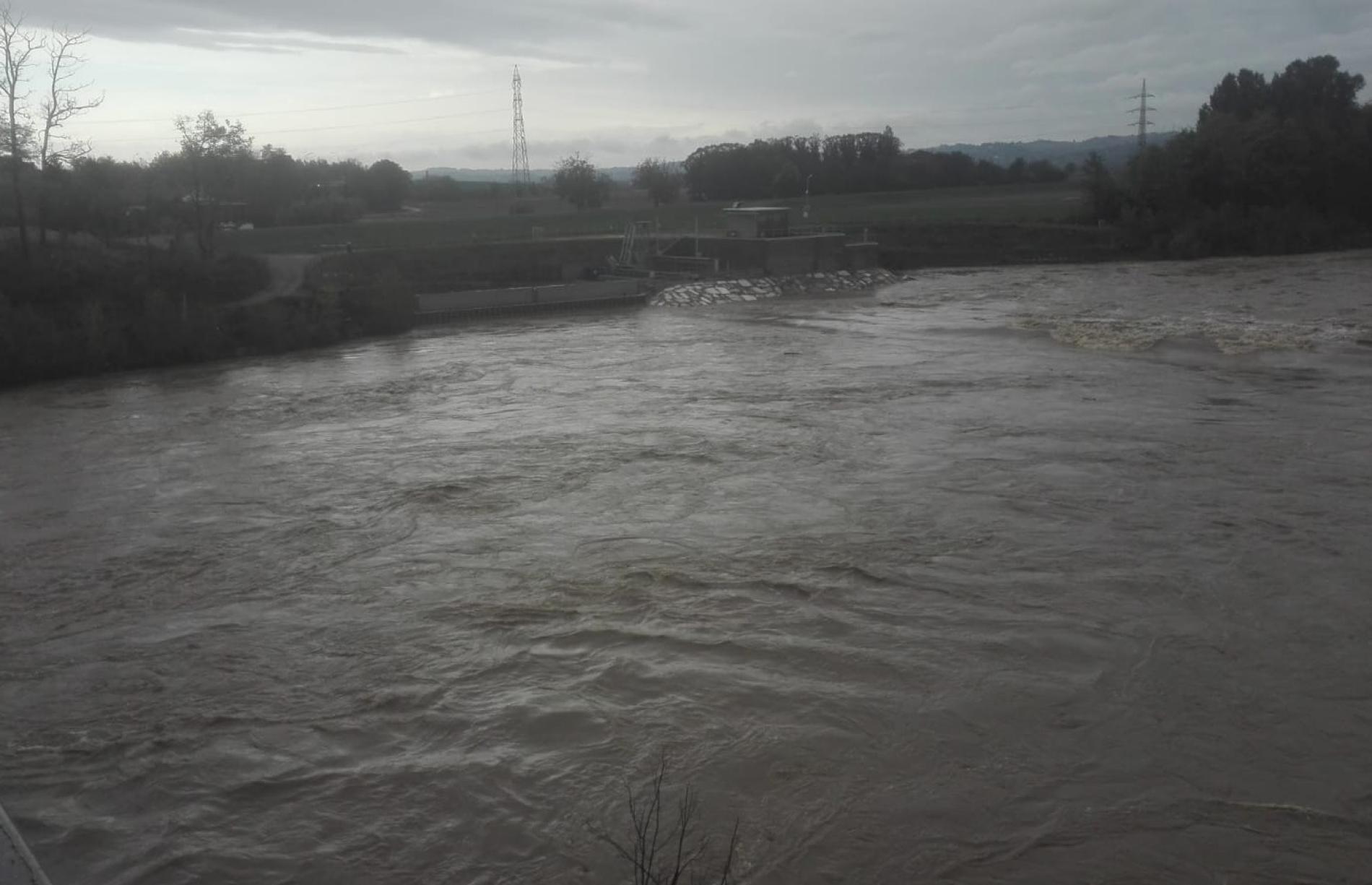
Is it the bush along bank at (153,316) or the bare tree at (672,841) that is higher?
the bush along bank at (153,316)

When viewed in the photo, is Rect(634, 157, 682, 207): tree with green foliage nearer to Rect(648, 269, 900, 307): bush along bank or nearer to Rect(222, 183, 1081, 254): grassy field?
Rect(222, 183, 1081, 254): grassy field

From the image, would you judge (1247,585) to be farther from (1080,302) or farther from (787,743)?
(1080,302)

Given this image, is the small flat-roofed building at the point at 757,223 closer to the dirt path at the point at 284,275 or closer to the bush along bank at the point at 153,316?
the dirt path at the point at 284,275

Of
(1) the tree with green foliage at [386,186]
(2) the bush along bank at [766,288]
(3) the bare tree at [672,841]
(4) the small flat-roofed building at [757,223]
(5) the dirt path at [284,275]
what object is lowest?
(3) the bare tree at [672,841]

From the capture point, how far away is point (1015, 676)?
980 centimetres

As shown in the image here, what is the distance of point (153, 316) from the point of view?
3073 cm

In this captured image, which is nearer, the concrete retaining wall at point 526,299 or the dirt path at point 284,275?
the dirt path at point 284,275

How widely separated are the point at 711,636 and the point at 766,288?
3640 centimetres

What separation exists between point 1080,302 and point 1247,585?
2901 cm

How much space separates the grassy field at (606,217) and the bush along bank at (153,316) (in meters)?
11.5

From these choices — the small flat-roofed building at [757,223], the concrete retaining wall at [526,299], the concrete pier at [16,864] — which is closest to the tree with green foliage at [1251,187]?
the small flat-roofed building at [757,223]

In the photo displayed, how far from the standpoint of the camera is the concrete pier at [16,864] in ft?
15.1

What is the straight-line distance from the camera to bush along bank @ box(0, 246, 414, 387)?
28719mm

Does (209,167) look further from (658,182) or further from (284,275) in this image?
(658,182)
